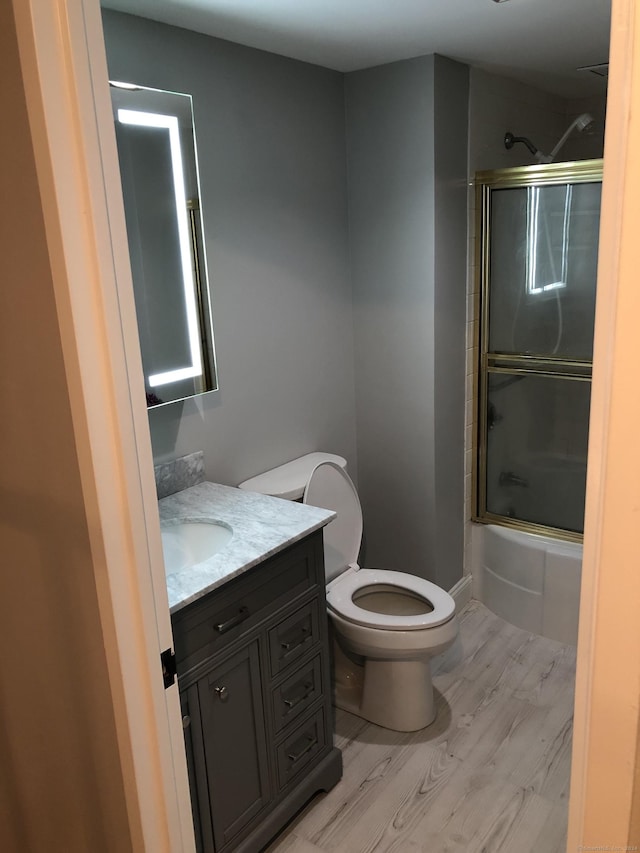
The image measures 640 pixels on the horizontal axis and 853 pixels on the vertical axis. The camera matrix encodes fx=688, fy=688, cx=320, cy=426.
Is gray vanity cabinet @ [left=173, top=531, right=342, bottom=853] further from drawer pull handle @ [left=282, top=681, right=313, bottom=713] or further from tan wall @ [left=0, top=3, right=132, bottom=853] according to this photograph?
tan wall @ [left=0, top=3, right=132, bottom=853]

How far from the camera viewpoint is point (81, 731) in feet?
4.22

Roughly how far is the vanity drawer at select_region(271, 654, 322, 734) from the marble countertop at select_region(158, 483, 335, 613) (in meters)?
0.42

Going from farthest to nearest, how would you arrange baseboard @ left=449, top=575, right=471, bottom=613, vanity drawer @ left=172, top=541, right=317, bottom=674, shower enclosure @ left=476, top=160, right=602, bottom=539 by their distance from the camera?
baseboard @ left=449, top=575, right=471, bottom=613, shower enclosure @ left=476, top=160, right=602, bottom=539, vanity drawer @ left=172, top=541, right=317, bottom=674

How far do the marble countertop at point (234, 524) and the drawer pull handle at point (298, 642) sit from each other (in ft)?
1.00

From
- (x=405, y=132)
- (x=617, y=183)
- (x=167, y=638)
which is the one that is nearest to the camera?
(x=617, y=183)

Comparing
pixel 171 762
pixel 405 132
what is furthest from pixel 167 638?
pixel 405 132

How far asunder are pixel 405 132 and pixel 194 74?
0.84 m

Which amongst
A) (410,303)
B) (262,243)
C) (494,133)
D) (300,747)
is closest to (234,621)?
(300,747)

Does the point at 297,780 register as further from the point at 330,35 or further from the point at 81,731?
the point at 330,35

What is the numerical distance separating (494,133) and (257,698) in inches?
93.5

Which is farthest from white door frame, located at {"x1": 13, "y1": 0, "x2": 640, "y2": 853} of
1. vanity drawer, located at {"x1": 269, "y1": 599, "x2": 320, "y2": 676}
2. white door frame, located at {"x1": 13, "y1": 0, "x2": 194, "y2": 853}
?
vanity drawer, located at {"x1": 269, "y1": 599, "x2": 320, "y2": 676}

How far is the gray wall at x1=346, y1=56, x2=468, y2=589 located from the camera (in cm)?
254

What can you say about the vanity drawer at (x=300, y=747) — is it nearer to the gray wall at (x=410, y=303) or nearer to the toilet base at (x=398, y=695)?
the toilet base at (x=398, y=695)

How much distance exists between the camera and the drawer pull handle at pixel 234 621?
65.9 inches
